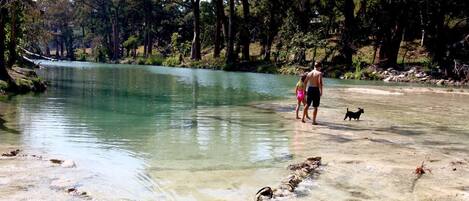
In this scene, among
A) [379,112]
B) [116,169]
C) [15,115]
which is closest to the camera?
[116,169]

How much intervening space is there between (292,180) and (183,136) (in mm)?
5344

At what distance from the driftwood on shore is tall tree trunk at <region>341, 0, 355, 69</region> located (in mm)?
46482

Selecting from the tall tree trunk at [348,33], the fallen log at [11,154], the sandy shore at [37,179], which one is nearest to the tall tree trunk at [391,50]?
the tall tree trunk at [348,33]

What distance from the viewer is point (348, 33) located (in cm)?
5647

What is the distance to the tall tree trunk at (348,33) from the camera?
183ft

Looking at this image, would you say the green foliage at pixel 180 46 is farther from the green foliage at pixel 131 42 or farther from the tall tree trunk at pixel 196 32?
the green foliage at pixel 131 42

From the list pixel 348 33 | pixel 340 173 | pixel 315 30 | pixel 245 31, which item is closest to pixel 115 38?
pixel 245 31

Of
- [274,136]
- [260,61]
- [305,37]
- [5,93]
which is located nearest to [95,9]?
[260,61]

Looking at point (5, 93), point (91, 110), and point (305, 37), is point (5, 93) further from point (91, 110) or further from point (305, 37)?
point (305, 37)

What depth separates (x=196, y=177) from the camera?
9047 millimetres

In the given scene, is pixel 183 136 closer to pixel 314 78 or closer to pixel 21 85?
pixel 314 78

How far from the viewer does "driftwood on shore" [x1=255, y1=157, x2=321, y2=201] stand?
787cm

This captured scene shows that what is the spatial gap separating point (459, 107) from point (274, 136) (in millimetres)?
12970

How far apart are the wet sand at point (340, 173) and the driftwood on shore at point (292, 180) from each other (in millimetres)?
164
